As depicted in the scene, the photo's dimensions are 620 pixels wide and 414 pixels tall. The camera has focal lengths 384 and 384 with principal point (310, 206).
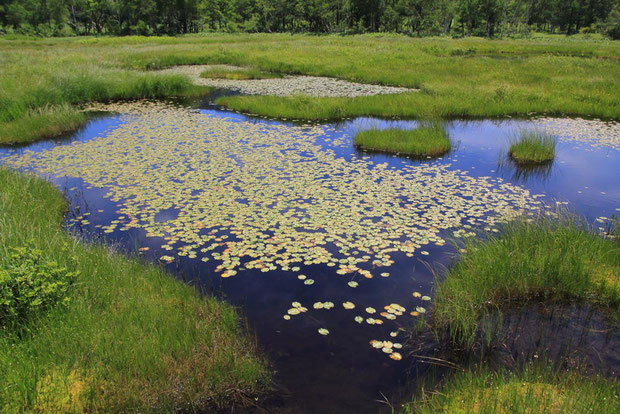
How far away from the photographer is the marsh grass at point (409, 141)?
1024 cm

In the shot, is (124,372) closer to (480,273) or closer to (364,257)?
(364,257)

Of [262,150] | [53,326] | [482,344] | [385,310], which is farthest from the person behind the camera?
[262,150]

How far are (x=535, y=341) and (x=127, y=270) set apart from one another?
4.48m

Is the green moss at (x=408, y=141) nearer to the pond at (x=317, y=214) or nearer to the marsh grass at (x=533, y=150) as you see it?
the pond at (x=317, y=214)

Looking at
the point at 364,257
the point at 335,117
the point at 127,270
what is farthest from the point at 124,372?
the point at 335,117

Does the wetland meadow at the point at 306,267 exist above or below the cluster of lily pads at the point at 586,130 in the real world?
below

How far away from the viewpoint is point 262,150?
1031 cm

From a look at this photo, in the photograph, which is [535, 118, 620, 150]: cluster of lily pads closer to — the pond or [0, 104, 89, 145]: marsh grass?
the pond

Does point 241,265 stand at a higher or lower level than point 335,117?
lower

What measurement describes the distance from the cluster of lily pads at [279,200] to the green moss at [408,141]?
2.51ft

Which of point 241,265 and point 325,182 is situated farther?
point 325,182

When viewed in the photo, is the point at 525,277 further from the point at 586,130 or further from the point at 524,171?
the point at 586,130

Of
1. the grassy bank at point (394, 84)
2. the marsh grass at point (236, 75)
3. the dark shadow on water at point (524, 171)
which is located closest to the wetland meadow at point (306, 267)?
the dark shadow on water at point (524, 171)

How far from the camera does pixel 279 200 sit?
7.19m
